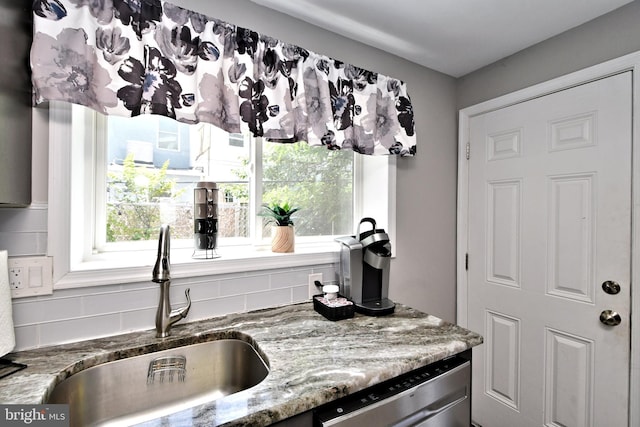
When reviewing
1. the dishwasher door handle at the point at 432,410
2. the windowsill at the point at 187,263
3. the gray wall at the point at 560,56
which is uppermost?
the gray wall at the point at 560,56

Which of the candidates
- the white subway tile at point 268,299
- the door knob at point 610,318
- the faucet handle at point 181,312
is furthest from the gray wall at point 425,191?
the faucet handle at point 181,312

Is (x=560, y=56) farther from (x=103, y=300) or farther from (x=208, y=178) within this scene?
(x=103, y=300)

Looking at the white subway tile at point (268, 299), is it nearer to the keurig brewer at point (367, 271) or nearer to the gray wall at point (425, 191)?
the keurig brewer at point (367, 271)

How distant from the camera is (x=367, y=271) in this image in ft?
4.91

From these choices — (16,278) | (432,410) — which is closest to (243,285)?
(16,278)

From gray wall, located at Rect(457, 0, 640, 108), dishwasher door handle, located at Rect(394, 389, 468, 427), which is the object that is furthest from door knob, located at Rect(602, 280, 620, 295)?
gray wall, located at Rect(457, 0, 640, 108)

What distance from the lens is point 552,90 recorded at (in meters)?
1.65

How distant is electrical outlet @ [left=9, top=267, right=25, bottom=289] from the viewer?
38.6 inches

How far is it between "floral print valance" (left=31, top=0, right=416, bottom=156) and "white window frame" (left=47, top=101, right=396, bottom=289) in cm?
16

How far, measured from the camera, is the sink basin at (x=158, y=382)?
3.10ft

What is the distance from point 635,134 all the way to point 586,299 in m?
0.80

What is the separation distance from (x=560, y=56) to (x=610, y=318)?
134cm

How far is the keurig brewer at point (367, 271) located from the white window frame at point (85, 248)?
0.17 meters

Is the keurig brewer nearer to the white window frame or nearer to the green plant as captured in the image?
the white window frame
